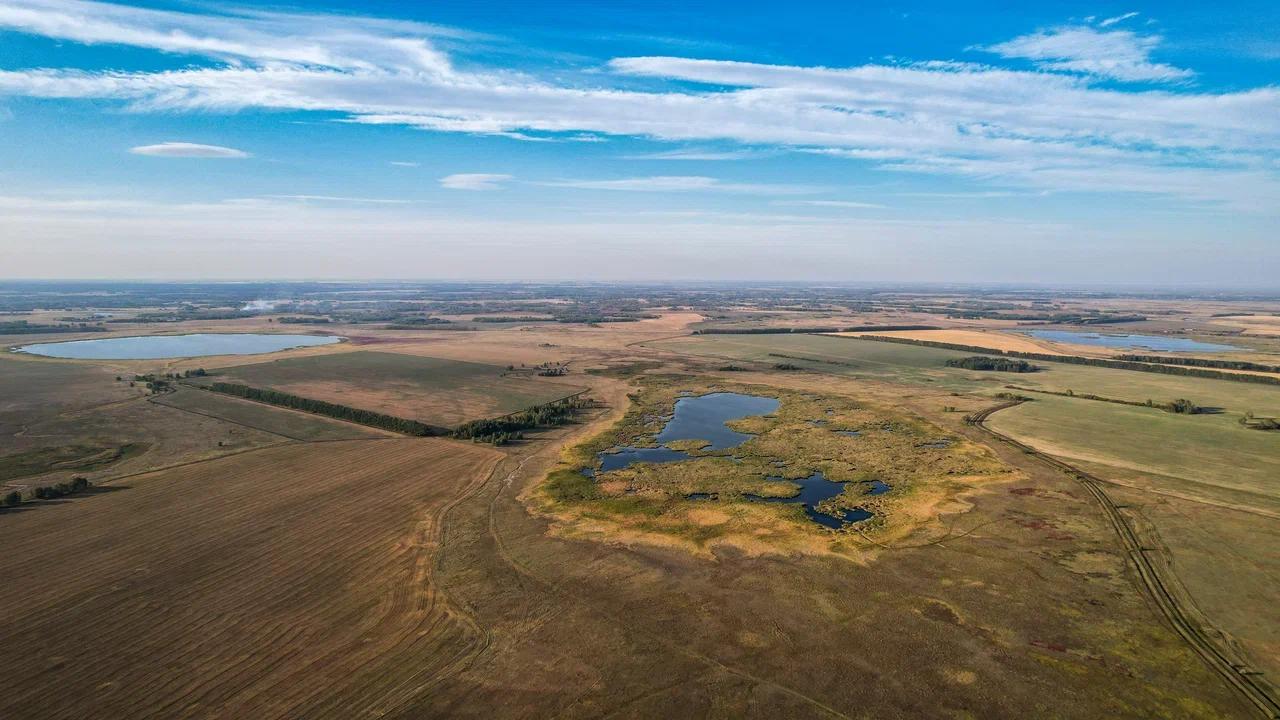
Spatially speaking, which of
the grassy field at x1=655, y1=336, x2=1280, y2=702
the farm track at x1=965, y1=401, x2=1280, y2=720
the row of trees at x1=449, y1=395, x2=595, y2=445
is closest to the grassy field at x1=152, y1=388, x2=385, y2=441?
the row of trees at x1=449, y1=395, x2=595, y2=445

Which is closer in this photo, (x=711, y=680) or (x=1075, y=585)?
(x=711, y=680)

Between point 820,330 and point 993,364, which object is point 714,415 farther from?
point 820,330

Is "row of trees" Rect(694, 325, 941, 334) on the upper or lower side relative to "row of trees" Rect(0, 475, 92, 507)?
upper

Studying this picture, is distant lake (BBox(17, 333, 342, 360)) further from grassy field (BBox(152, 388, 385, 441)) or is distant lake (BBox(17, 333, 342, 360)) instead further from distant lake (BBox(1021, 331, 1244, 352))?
distant lake (BBox(1021, 331, 1244, 352))

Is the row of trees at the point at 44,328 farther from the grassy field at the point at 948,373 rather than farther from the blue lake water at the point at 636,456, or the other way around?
the blue lake water at the point at 636,456

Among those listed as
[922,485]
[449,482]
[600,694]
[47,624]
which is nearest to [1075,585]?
[922,485]

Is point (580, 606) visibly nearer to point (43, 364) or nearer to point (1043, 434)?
point (1043, 434)
